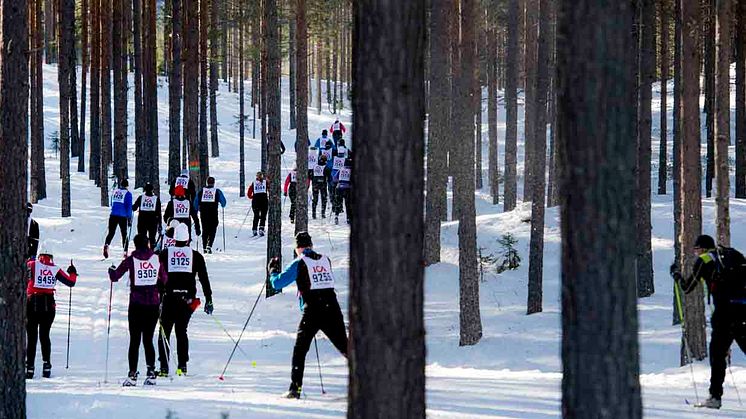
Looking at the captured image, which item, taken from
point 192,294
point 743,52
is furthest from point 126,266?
point 743,52

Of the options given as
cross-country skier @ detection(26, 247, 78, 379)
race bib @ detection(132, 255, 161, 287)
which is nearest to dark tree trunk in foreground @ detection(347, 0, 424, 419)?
race bib @ detection(132, 255, 161, 287)

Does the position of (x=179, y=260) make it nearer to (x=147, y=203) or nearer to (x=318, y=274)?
(x=318, y=274)

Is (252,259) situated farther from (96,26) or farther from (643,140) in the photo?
(96,26)

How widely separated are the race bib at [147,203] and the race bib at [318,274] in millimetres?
13339

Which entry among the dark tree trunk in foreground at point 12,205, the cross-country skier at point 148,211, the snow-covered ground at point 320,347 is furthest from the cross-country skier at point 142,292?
the cross-country skier at point 148,211

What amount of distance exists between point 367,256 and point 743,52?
23.3m

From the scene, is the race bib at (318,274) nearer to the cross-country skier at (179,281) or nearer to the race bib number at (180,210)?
the cross-country skier at (179,281)

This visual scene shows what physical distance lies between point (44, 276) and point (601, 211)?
31.5ft

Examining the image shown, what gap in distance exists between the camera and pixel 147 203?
77.2 ft

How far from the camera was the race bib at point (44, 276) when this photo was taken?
533 inches

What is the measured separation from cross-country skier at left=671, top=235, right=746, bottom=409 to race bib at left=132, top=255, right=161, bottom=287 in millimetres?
6234

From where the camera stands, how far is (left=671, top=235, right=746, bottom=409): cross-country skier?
10.2m

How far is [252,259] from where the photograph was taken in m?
24.8

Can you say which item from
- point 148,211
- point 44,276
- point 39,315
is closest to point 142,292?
point 44,276
